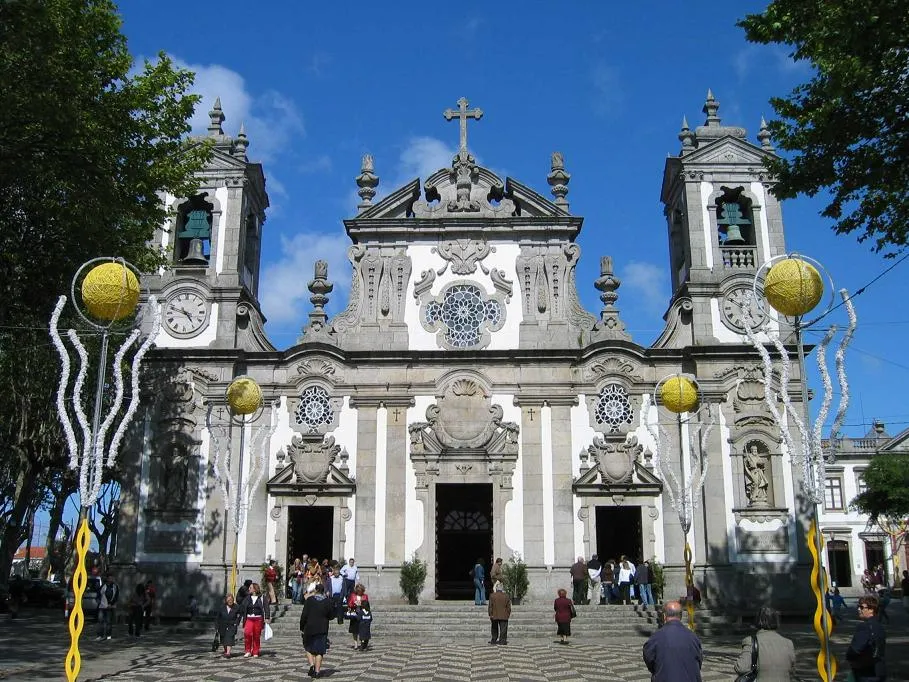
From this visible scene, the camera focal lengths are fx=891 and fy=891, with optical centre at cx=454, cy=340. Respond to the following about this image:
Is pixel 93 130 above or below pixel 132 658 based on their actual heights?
above

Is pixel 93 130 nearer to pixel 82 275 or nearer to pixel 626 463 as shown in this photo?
pixel 82 275

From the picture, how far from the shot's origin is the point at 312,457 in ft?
75.1

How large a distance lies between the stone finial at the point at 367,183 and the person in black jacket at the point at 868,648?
18884mm

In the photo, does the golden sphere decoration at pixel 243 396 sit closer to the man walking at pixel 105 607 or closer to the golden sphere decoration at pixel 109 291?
the man walking at pixel 105 607

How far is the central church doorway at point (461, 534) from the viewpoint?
24078 millimetres

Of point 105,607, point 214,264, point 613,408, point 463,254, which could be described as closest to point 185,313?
point 214,264

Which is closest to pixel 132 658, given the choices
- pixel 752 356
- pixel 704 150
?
pixel 752 356

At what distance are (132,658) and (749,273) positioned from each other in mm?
17331

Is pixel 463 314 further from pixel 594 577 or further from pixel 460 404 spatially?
pixel 594 577

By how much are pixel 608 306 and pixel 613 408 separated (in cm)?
279

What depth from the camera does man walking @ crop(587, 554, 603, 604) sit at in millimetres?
21562

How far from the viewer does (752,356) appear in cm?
2297

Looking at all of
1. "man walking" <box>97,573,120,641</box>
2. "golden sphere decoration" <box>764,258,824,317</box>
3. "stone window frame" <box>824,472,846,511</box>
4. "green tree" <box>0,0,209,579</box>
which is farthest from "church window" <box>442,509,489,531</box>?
"stone window frame" <box>824,472,846,511</box>

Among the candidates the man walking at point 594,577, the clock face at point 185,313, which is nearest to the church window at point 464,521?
the man walking at point 594,577
